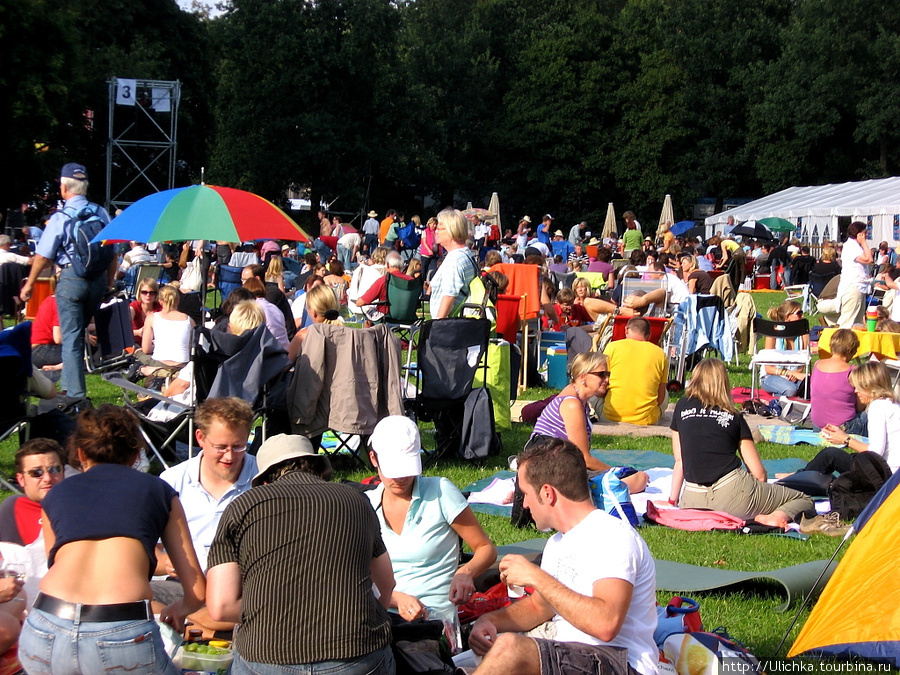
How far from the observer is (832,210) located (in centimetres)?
3005

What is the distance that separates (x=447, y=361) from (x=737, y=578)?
10.8 ft

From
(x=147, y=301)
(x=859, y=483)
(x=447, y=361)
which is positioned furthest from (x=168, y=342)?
(x=859, y=483)

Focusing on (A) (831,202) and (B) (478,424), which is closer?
(B) (478,424)

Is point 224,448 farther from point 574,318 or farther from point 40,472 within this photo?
point 574,318

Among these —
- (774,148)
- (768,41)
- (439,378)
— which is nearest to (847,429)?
(439,378)

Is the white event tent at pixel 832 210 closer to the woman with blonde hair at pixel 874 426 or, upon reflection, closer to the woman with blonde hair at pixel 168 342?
the woman with blonde hair at pixel 874 426

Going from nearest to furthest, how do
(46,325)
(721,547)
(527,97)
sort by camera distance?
1. (721,547)
2. (46,325)
3. (527,97)

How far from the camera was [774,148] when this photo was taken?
4488 cm

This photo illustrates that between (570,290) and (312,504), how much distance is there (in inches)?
411

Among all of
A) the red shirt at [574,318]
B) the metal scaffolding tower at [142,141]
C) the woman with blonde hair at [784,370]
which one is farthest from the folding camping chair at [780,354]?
the metal scaffolding tower at [142,141]

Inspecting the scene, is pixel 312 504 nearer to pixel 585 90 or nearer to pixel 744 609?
pixel 744 609

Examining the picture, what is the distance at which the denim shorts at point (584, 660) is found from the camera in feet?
11.1

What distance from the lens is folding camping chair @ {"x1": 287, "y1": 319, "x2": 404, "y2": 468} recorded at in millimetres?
7348

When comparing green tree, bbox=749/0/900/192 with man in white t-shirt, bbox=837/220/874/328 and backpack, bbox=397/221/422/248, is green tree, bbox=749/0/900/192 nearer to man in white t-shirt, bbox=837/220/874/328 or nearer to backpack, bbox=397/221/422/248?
backpack, bbox=397/221/422/248
